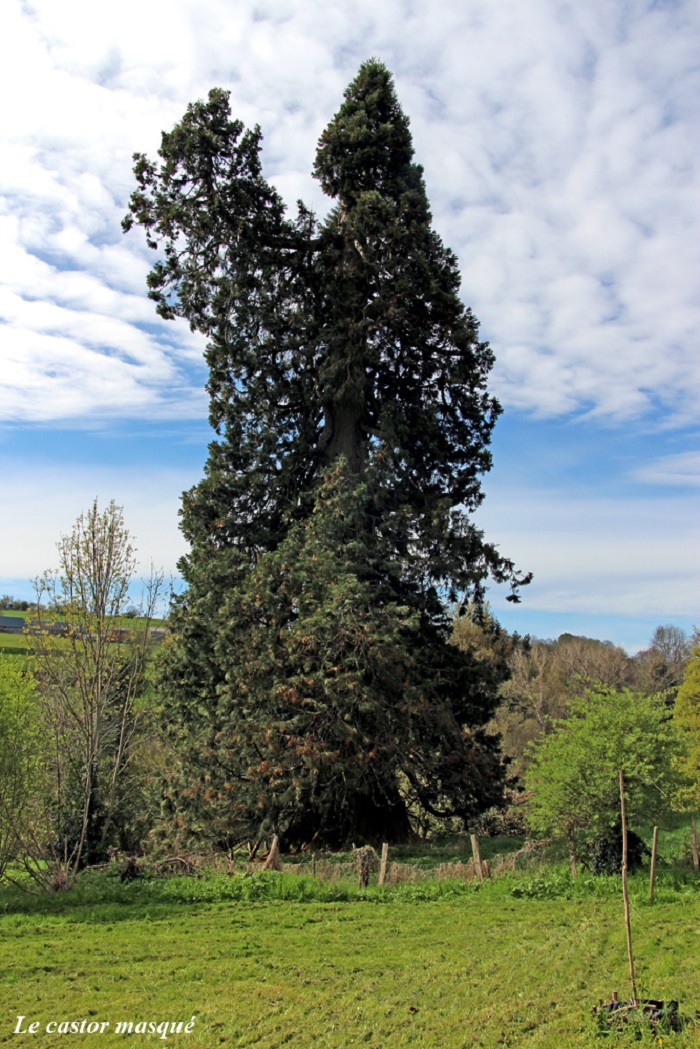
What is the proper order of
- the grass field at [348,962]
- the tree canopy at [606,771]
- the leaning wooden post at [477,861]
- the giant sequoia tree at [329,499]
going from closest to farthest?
the grass field at [348,962] → the tree canopy at [606,771] → the leaning wooden post at [477,861] → the giant sequoia tree at [329,499]

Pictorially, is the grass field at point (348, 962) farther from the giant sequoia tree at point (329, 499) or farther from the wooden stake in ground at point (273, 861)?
the giant sequoia tree at point (329, 499)

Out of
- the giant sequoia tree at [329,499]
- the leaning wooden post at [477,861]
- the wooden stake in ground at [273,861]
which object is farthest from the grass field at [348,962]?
the giant sequoia tree at [329,499]

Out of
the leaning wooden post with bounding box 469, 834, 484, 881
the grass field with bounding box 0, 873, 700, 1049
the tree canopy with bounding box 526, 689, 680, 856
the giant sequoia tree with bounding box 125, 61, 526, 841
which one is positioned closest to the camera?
the grass field with bounding box 0, 873, 700, 1049

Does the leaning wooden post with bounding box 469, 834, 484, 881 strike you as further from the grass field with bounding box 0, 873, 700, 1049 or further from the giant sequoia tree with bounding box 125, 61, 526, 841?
the giant sequoia tree with bounding box 125, 61, 526, 841

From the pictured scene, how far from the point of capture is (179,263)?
19.2 metres

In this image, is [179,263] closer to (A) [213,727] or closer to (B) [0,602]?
(A) [213,727]

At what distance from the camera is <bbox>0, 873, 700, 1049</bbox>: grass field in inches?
243

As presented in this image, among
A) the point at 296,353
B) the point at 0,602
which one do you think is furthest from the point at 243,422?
the point at 0,602

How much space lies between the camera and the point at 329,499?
1745 centimetres

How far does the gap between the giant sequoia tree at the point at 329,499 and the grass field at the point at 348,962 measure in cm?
391

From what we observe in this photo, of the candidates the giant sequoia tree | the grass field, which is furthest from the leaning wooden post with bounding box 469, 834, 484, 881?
the giant sequoia tree

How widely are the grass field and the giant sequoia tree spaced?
154 inches

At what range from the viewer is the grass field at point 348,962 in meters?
6.18

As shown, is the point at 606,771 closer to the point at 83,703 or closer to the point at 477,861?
the point at 477,861
